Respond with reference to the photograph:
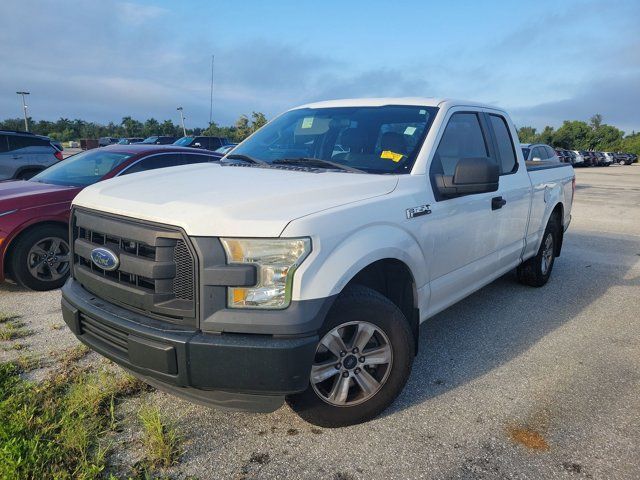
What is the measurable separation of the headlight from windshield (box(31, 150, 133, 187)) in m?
4.05

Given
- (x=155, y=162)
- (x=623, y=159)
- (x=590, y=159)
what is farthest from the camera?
(x=623, y=159)

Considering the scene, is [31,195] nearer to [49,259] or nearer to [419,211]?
[49,259]

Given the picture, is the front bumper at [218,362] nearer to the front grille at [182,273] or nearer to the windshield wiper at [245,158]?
the front grille at [182,273]

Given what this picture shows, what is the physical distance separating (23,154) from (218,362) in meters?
11.3

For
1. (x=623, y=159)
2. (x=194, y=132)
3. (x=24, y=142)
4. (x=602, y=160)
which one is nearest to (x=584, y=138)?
(x=623, y=159)

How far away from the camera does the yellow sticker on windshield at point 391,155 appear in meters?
3.21

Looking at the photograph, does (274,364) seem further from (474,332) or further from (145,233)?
(474,332)

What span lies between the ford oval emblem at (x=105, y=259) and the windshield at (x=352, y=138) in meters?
1.42

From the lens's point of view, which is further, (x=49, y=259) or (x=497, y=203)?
→ (x=49, y=259)

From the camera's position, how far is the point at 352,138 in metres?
3.54

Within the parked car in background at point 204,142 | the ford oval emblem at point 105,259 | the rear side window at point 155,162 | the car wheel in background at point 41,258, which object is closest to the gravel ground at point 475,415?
the car wheel in background at point 41,258

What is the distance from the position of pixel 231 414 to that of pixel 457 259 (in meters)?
1.84

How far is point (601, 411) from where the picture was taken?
3.02m

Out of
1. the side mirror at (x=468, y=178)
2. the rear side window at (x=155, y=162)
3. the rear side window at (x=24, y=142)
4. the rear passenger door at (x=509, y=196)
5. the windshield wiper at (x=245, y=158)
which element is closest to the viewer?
the side mirror at (x=468, y=178)
